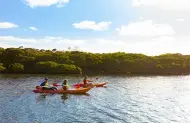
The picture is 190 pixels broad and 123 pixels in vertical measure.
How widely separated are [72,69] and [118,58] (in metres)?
25.4

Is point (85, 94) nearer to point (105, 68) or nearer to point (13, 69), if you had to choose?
point (13, 69)

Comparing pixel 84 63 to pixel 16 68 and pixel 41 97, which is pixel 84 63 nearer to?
pixel 16 68

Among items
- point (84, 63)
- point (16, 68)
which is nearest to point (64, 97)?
point (16, 68)

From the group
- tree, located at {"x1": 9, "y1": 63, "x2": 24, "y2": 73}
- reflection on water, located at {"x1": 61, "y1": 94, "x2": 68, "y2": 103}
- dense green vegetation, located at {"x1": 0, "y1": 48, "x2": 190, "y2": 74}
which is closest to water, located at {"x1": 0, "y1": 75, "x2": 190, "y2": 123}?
reflection on water, located at {"x1": 61, "y1": 94, "x2": 68, "y2": 103}

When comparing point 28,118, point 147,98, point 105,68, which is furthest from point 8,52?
point 28,118

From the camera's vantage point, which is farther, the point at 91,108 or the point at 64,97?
the point at 64,97

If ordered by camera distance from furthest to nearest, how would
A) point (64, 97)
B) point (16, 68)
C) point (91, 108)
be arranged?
point (16, 68) → point (64, 97) → point (91, 108)

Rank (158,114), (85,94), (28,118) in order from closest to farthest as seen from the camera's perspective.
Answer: (28,118), (158,114), (85,94)

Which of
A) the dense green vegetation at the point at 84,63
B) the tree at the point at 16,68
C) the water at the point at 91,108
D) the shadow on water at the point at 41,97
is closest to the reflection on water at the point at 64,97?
the water at the point at 91,108

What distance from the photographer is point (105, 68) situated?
108 m

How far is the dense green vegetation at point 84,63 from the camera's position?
317ft

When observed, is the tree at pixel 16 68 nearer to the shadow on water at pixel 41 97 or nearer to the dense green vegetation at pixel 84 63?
the dense green vegetation at pixel 84 63

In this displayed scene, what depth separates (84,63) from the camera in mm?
107438

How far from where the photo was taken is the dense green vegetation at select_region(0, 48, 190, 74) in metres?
96.7
